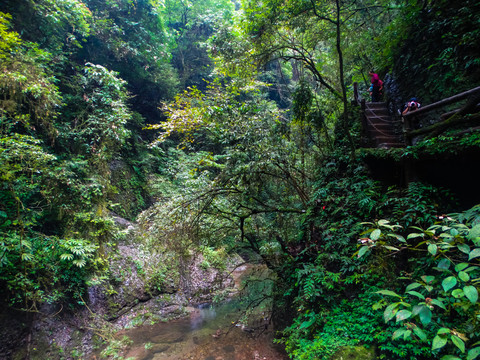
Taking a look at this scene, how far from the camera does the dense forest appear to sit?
3.77 meters

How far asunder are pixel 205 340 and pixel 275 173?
531 centimetres

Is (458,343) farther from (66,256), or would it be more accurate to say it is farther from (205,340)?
(205,340)

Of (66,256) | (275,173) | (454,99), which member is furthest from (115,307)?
(454,99)

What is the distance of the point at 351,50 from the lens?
27.6 feet

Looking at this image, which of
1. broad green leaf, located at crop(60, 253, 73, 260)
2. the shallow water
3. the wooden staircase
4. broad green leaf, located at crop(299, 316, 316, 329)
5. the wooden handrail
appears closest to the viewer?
the wooden handrail

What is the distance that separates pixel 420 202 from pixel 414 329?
3410 millimetres

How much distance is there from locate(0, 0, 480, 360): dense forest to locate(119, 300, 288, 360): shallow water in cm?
76

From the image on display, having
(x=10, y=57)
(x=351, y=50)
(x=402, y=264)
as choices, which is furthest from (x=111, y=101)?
(x=402, y=264)

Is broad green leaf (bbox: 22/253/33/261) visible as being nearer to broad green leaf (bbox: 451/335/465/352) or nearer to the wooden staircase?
broad green leaf (bbox: 451/335/465/352)

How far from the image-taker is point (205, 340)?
22.1 ft

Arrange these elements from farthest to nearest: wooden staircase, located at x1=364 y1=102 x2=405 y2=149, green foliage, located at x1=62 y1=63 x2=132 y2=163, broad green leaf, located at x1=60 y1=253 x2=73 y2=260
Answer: green foliage, located at x1=62 y1=63 x2=132 y2=163 → wooden staircase, located at x1=364 y1=102 x2=405 y2=149 → broad green leaf, located at x1=60 y1=253 x2=73 y2=260

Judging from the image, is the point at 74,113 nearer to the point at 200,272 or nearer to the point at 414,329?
the point at 200,272

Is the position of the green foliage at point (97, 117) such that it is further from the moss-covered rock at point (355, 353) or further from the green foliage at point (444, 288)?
the green foliage at point (444, 288)

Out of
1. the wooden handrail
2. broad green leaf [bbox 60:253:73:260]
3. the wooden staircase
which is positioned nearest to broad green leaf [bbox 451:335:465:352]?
the wooden handrail
